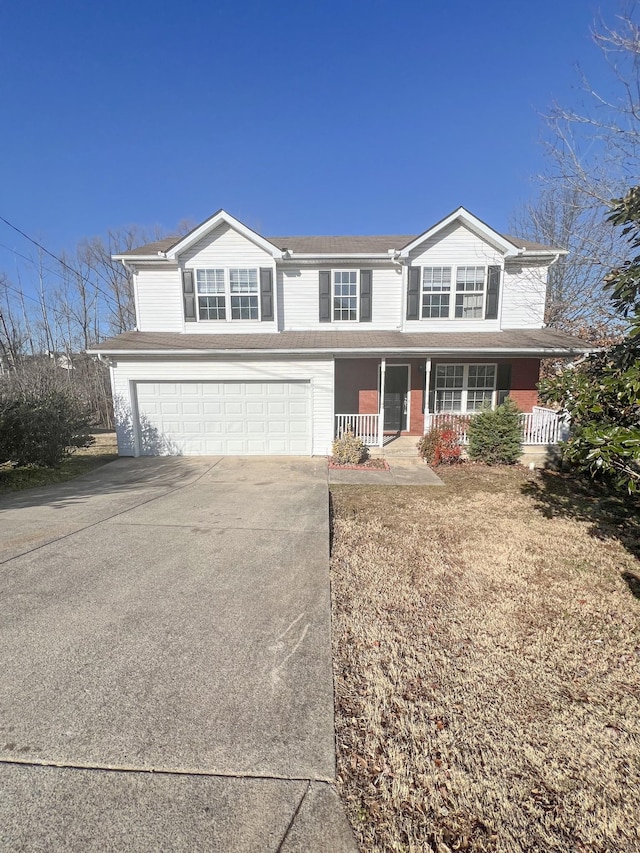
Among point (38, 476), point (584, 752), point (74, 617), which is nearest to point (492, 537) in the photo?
point (584, 752)

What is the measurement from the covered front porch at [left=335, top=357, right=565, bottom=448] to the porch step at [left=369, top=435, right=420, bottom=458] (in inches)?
6.1

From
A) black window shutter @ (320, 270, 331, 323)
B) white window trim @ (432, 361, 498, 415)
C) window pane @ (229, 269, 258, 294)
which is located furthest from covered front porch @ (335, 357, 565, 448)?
window pane @ (229, 269, 258, 294)

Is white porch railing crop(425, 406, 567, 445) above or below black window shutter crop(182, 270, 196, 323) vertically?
below

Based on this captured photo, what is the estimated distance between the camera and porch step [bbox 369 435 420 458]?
1056 cm

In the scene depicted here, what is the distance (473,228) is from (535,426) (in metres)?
6.05

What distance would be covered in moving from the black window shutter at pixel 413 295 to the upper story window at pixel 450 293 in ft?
0.61

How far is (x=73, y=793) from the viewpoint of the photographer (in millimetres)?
1850

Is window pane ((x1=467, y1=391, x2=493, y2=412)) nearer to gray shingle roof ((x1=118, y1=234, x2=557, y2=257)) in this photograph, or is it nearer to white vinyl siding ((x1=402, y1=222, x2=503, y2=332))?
white vinyl siding ((x1=402, y1=222, x2=503, y2=332))

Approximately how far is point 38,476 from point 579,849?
33.9ft

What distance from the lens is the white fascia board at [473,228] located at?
1112 centimetres

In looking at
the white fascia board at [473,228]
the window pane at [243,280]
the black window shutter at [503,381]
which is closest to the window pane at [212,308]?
the window pane at [243,280]

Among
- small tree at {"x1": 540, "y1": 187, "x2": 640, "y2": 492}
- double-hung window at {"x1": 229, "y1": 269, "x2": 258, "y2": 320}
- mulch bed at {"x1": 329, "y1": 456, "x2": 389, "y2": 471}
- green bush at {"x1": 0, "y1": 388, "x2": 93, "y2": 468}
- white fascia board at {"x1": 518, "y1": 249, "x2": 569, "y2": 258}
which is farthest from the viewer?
double-hung window at {"x1": 229, "y1": 269, "x2": 258, "y2": 320}

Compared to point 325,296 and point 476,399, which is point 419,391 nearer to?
point 476,399

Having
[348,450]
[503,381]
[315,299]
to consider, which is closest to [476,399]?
[503,381]
